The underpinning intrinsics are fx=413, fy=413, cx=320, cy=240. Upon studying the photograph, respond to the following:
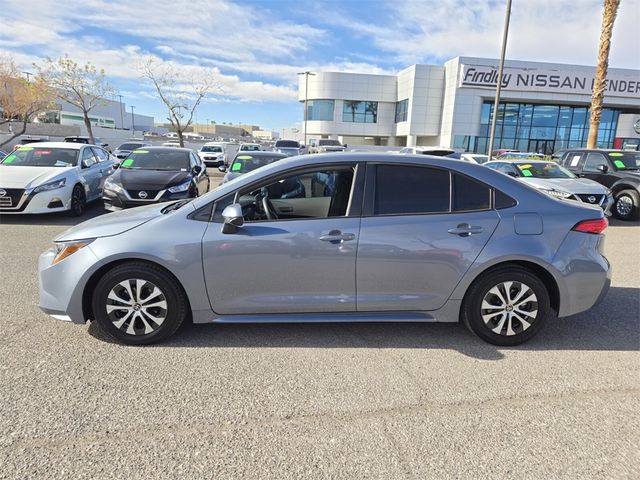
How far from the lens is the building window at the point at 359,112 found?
50719 millimetres

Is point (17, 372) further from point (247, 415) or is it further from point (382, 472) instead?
point (382, 472)

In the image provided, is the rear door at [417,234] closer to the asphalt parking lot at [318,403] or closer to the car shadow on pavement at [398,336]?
the car shadow on pavement at [398,336]

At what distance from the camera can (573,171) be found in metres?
11.7

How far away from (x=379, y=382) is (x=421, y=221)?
51.4 inches

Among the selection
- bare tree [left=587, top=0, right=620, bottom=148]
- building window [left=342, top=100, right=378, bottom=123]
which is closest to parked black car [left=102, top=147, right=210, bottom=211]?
bare tree [left=587, top=0, right=620, bottom=148]

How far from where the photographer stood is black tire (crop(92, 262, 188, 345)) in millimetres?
3256

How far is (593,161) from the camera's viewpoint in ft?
37.7

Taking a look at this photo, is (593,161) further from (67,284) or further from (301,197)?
(67,284)

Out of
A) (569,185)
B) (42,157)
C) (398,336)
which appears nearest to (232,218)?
(398,336)

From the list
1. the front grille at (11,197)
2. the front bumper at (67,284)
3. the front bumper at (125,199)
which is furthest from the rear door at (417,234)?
the front grille at (11,197)

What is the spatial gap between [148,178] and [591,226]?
7.83 m

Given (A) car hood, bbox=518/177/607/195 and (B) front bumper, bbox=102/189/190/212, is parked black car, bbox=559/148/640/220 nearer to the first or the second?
(A) car hood, bbox=518/177/607/195

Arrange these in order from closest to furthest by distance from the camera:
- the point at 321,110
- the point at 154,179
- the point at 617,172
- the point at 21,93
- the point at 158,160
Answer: the point at 154,179 → the point at 158,160 → the point at 617,172 → the point at 21,93 → the point at 321,110

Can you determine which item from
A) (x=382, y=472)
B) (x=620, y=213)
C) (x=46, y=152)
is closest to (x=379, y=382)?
(x=382, y=472)
